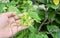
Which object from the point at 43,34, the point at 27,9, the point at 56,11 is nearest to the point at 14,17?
the point at 27,9

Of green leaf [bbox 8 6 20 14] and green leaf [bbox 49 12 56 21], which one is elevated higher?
green leaf [bbox 8 6 20 14]

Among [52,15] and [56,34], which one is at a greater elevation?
[52,15]

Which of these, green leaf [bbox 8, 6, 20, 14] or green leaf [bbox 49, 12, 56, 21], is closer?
green leaf [bbox 8, 6, 20, 14]

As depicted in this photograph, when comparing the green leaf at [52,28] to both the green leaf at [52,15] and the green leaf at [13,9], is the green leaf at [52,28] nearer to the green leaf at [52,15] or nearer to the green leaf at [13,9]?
the green leaf at [52,15]

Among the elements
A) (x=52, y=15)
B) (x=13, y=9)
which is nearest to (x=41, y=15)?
(x=52, y=15)

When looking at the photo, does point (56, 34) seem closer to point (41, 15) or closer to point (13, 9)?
point (41, 15)

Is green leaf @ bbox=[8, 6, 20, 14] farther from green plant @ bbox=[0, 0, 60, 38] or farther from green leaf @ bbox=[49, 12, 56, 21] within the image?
green leaf @ bbox=[49, 12, 56, 21]

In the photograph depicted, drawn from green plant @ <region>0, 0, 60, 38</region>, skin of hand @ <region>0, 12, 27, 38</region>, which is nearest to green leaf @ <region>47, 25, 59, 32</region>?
green plant @ <region>0, 0, 60, 38</region>

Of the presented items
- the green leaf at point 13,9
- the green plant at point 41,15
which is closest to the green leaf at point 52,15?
the green plant at point 41,15

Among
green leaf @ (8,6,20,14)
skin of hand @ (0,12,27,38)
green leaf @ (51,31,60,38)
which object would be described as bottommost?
green leaf @ (51,31,60,38)
